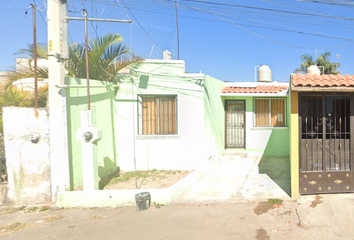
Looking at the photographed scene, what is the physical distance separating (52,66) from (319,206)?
21.5 feet

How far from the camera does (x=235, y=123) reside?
29.0 feet

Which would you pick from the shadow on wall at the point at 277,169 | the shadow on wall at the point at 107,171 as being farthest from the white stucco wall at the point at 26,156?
the shadow on wall at the point at 277,169

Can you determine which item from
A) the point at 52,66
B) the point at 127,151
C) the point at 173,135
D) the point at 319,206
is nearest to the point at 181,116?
the point at 173,135

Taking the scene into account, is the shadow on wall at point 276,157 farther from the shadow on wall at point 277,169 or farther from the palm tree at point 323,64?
the palm tree at point 323,64

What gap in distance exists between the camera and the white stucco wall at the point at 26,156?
4.76 meters

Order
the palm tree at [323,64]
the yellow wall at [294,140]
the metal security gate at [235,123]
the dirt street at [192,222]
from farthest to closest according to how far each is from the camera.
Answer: the palm tree at [323,64], the metal security gate at [235,123], the yellow wall at [294,140], the dirt street at [192,222]

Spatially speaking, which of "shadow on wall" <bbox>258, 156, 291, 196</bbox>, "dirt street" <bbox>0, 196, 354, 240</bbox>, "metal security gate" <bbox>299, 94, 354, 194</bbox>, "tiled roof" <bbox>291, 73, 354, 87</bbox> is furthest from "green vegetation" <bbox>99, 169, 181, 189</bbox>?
"tiled roof" <bbox>291, 73, 354, 87</bbox>

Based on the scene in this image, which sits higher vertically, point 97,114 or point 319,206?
point 97,114

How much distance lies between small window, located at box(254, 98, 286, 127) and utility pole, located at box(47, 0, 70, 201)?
277 inches

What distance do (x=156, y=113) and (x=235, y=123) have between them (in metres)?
3.69

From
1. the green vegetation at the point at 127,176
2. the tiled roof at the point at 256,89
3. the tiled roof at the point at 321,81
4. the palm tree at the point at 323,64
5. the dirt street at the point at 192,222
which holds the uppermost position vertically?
the palm tree at the point at 323,64

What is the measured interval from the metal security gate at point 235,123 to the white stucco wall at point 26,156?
6.58 meters

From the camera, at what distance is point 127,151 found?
274 inches

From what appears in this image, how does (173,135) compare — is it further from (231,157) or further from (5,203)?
(5,203)
